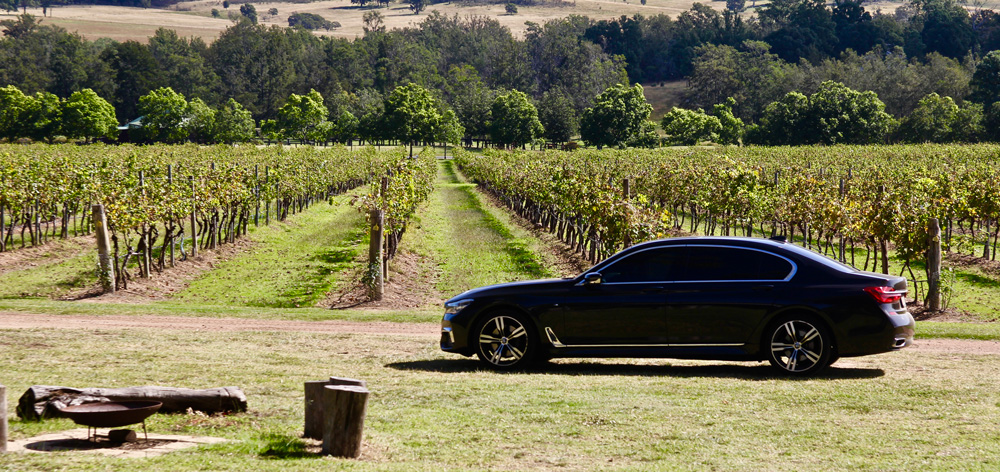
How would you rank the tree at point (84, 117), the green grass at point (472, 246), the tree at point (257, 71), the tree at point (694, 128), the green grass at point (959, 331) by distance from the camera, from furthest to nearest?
the tree at point (257, 71) < the tree at point (694, 128) < the tree at point (84, 117) < the green grass at point (472, 246) < the green grass at point (959, 331)

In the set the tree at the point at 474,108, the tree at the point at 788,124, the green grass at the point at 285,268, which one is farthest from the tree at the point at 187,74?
the green grass at the point at 285,268

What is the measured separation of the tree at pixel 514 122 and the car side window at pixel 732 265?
4185 inches

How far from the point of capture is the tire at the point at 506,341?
1034 centimetres

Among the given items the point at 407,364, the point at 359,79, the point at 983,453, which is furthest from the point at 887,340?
the point at 359,79

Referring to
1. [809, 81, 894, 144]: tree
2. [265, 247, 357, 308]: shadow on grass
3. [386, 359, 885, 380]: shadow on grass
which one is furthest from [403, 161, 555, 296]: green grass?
[809, 81, 894, 144]: tree

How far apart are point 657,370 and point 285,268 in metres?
16.8

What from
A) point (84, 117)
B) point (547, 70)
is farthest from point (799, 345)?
point (547, 70)

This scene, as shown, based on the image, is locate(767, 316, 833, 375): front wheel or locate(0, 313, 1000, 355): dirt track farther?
locate(0, 313, 1000, 355): dirt track

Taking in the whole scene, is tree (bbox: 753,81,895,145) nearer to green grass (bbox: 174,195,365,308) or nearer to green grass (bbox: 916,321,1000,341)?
green grass (bbox: 174,195,365,308)

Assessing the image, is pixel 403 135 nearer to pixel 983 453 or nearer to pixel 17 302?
pixel 17 302

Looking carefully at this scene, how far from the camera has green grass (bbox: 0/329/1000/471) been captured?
21.6 feet

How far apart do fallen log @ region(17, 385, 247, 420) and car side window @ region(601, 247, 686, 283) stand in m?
4.44

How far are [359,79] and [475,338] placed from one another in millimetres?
156399

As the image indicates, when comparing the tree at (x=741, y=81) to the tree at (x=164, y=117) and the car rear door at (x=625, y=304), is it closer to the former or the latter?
the tree at (x=164, y=117)
